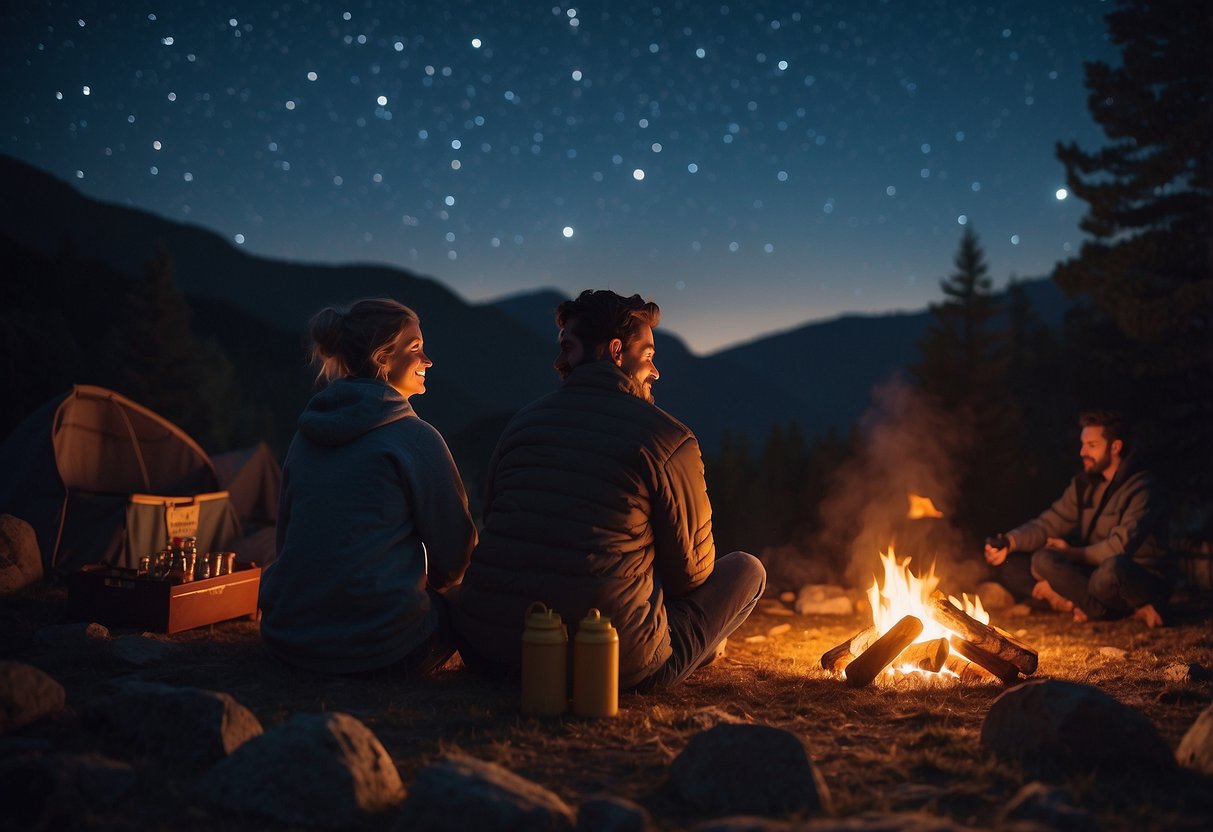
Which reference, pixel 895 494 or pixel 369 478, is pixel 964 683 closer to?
pixel 369 478

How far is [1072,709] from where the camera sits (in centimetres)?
232

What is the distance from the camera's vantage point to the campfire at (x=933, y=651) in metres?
3.53

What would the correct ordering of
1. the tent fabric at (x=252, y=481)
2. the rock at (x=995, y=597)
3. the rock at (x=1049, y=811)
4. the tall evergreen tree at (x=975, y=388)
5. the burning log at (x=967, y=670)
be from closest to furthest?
the rock at (x=1049, y=811) → the burning log at (x=967, y=670) → the rock at (x=995, y=597) → the tent fabric at (x=252, y=481) → the tall evergreen tree at (x=975, y=388)

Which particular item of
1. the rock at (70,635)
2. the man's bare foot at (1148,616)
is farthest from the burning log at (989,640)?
the rock at (70,635)

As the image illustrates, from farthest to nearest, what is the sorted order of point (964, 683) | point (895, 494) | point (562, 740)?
1. point (895, 494)
2. point (964, 683)
3. point (562, 740)

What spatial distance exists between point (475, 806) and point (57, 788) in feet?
3.03

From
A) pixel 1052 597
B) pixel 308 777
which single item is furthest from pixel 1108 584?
pixel 308 777

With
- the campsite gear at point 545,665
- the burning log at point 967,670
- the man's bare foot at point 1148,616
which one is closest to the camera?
the campsite gear at point 545,665

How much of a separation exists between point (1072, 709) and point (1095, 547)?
3610 millimetres

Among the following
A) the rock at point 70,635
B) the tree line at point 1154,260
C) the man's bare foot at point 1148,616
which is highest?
the tree line at point 1154,260

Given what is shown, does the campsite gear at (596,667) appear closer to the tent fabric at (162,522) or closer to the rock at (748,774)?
the rock at (748,774)

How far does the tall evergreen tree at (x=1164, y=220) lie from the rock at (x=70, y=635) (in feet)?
40.6

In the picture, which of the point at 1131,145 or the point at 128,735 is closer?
the point at 128,735

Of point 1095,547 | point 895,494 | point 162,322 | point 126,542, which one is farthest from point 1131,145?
point 162,322
